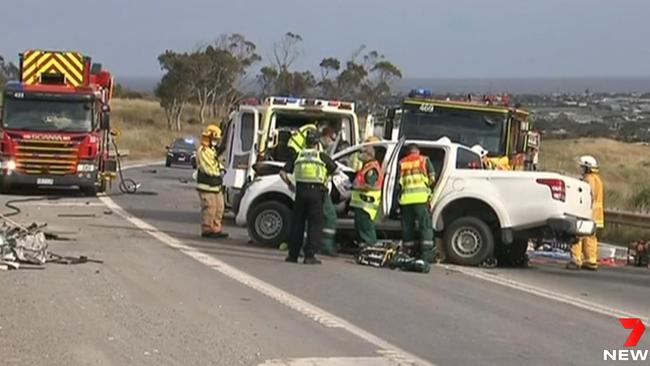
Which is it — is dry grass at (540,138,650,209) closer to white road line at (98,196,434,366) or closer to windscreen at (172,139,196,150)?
windscreen at (172,139,196,150)

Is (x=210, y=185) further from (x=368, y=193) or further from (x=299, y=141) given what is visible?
(x=368, y=193)

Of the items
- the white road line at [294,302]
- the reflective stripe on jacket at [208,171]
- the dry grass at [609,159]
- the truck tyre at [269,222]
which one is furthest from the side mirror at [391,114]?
the dry grass at [609,159]

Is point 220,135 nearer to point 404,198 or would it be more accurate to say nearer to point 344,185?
point 344,185

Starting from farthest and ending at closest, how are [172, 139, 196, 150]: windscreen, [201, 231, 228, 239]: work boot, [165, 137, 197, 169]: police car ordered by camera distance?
[172, 139, 196, 150]: windscreen, [165, 137, 197, 169]: police car, [201, 231, 228, 239]: work boot

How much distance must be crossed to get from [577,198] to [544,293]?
2745mm

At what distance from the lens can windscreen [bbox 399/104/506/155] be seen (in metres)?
18.9

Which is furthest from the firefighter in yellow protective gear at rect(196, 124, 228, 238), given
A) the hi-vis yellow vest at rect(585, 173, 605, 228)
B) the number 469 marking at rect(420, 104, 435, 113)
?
the hi-vis yellow vest at rect(585, 173, 605, 228)

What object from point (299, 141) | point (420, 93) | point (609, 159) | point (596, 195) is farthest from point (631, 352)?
point (609, 159)

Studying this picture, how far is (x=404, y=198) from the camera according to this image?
14.7m

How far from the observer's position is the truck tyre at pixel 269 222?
16.3 m

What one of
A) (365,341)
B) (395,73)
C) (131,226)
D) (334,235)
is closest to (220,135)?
(131,226)

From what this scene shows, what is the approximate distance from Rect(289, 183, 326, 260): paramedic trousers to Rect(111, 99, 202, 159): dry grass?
4351cm

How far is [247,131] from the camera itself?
19141 mm

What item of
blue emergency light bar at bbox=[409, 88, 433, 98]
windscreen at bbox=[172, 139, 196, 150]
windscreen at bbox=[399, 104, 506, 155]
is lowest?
windscreen at bbox=[172, 139, 196, 150]
